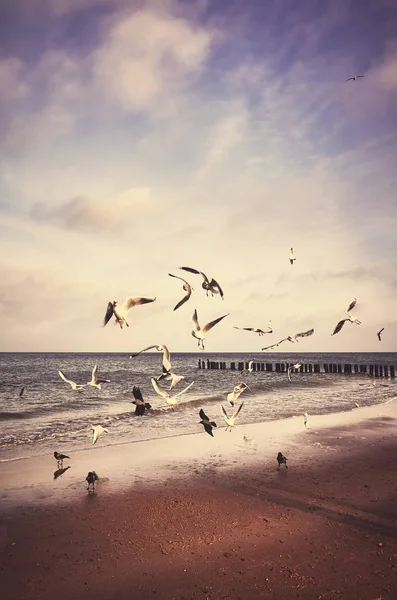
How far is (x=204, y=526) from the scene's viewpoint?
25.5 ft

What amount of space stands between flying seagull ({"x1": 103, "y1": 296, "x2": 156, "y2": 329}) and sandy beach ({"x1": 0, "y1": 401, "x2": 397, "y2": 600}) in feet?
12.5

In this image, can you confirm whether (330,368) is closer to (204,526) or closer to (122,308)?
(204,526)

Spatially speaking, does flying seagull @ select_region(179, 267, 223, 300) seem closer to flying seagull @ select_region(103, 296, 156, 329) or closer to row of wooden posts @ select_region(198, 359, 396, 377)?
flying seagull @ select_region(103, 296, 156, 329)

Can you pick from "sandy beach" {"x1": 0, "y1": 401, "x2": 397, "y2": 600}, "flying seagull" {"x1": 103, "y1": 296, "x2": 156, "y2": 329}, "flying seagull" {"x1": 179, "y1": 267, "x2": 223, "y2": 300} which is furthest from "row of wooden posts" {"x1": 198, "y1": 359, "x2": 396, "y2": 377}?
"flying seagull" {"x1": 103, "y1": 296, "x2": 156, "y2": 329}

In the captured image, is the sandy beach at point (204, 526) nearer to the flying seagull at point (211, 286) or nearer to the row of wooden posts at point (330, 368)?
the flying seagull at point (211, 286)

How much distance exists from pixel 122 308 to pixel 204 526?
4.57 m

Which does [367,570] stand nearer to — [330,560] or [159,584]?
[330,560]

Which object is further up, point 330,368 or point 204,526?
point 330,368

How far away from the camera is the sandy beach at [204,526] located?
584cm

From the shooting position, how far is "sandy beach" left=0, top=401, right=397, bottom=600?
584 centimetres

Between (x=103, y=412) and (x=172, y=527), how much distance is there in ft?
56.1

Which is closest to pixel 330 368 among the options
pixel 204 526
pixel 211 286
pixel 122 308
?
pixel 204 526

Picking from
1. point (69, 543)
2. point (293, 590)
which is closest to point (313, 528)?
point (293, 590)

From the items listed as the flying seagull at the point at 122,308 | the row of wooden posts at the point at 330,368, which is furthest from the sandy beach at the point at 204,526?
the row of wooden posts at the point at 330,368
